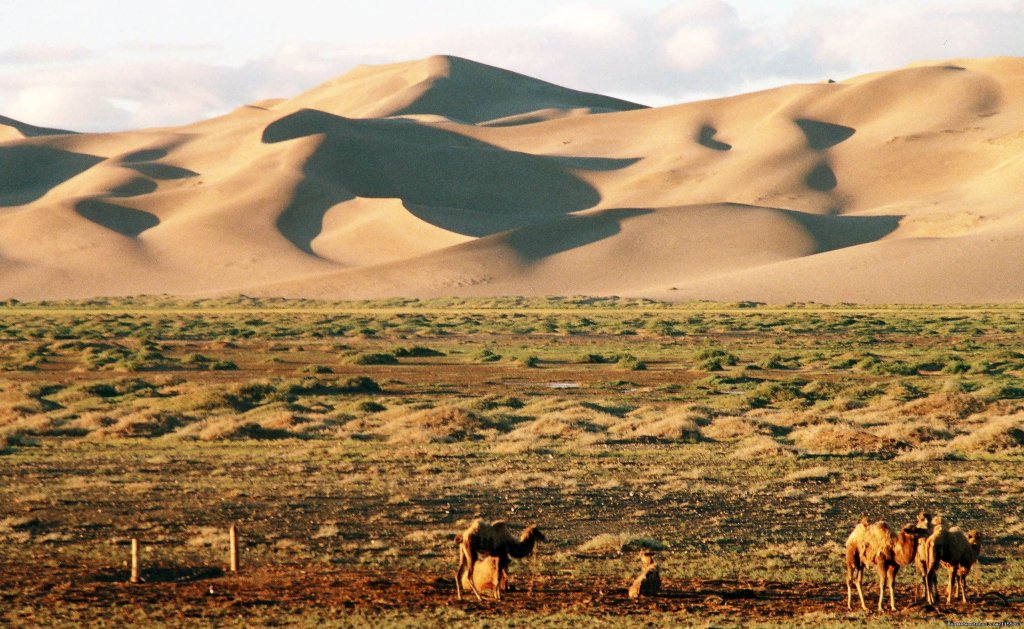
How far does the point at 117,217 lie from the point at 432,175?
43180 mm

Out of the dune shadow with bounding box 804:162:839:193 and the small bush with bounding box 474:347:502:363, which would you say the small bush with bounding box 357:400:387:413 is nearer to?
the small bush with bounding box 474:347:502:363

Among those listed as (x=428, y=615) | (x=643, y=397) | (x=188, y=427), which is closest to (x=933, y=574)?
(x=428, y=615)

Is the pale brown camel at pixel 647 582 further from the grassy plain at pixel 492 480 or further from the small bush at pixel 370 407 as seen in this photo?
the small bush at pixel 370 407

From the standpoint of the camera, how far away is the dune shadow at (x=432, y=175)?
163 metres

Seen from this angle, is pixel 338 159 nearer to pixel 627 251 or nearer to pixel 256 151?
pixel 256 151

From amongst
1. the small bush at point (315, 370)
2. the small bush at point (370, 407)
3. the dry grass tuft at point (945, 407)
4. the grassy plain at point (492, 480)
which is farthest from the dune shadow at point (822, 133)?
the small bush at point (370, 407)

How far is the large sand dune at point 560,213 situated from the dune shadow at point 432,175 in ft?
1.27

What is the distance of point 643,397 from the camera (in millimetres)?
34656

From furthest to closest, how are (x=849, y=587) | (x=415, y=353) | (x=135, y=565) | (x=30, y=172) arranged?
(x=30, y=172), (x=415, y=353), (x=135, y=565), (x=849, y=587)

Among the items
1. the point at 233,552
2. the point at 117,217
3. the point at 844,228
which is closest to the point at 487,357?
the point at 233,552

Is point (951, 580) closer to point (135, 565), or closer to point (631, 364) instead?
point (135, 565)

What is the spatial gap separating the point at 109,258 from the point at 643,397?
114m

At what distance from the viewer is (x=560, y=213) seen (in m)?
171

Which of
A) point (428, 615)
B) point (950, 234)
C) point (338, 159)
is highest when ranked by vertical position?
point (338, 159)
